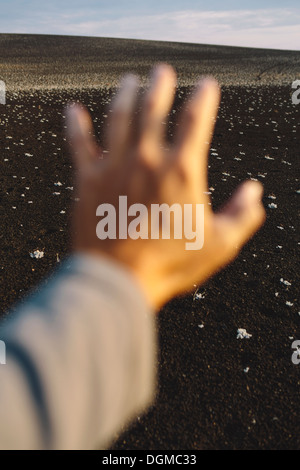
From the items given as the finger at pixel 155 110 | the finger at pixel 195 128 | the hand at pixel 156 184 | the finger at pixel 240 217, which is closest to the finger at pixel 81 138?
the hand at pixel 156 184

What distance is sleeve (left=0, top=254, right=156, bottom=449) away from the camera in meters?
0.98

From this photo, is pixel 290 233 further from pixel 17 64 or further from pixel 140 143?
pixel 17 64

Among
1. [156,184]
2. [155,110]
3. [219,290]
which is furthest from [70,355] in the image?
[219,290]

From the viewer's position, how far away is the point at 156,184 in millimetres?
1320

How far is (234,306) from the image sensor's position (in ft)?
15.6

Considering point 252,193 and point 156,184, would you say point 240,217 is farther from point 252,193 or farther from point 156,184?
point 156,184

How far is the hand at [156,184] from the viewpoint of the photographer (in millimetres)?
1306

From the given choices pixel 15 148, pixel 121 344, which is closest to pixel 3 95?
pixel 15 148

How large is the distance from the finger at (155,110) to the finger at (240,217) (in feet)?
1.04

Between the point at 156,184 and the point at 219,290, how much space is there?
3.92 m

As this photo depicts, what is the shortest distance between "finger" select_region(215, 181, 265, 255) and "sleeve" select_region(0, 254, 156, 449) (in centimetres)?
40

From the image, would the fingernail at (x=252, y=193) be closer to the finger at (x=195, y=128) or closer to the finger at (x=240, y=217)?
the finger at (x=240, y=217)

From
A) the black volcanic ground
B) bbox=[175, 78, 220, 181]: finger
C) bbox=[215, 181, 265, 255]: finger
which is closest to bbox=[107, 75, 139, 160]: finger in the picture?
bbox=[175, 78, 220, 181]: finger
